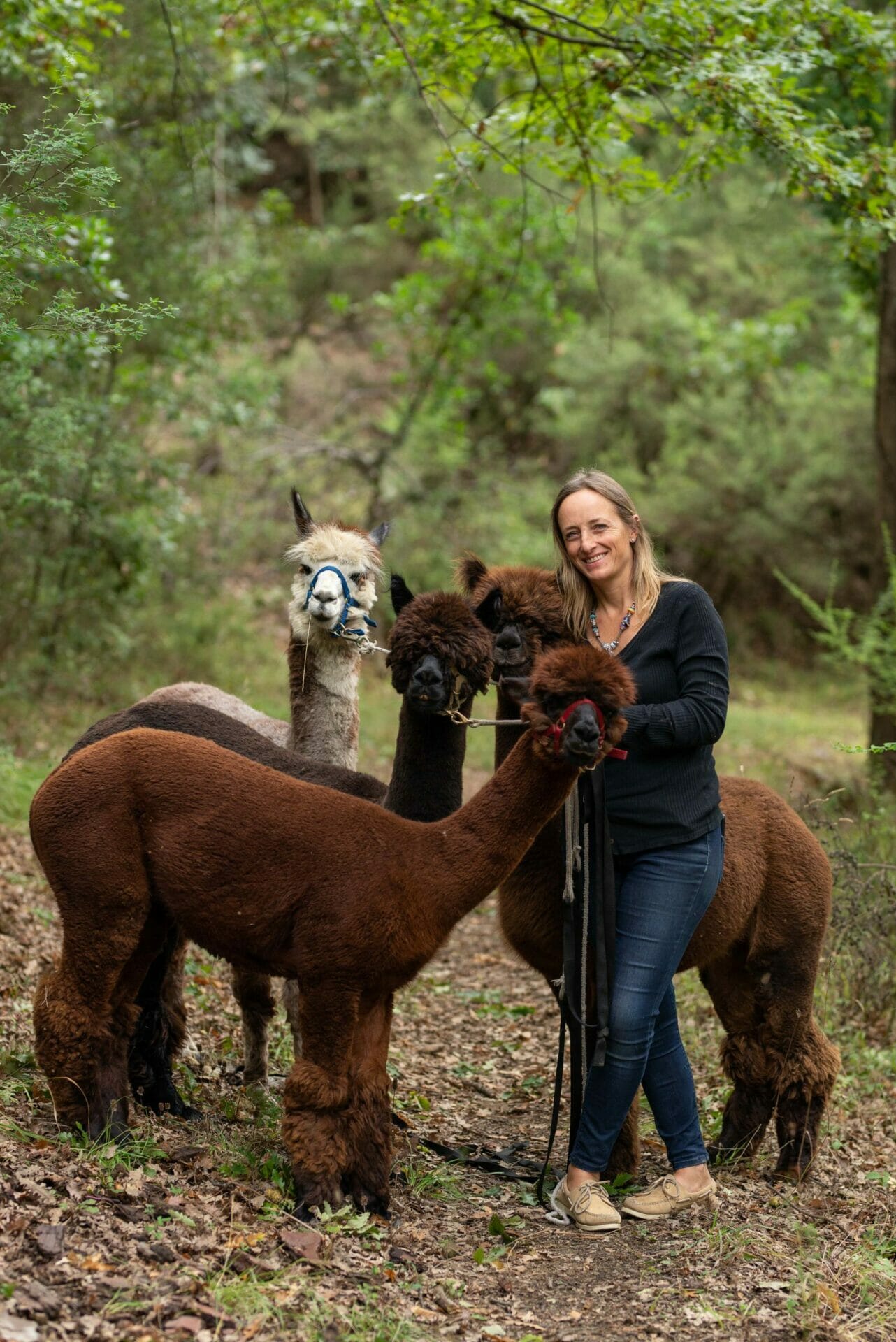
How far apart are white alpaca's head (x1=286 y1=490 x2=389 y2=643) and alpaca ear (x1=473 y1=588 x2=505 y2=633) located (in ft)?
3.38

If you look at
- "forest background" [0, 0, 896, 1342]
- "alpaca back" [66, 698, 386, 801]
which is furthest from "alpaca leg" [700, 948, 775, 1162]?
"alpaca back" [66, 698, 386, 801]

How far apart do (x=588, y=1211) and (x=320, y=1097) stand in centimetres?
102

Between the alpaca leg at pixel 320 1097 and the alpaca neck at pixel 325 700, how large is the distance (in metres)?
1.65

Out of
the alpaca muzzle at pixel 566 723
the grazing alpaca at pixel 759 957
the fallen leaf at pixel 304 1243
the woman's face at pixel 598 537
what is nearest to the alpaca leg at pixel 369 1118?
the fallen leaf at pixel 304 1243

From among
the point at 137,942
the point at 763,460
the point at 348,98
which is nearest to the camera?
the point at 137,942

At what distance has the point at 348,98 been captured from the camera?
2355cm

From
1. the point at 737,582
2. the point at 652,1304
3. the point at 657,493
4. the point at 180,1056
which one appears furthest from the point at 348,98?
the point at 652,1304

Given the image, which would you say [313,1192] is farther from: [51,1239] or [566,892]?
[566,892]

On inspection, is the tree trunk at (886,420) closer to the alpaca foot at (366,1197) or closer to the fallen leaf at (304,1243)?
the alpaca foot at (366,1197)

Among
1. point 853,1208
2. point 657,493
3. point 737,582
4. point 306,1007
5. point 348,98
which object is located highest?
point 348,98

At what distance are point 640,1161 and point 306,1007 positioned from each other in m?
1.87

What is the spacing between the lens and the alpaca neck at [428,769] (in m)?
4.25

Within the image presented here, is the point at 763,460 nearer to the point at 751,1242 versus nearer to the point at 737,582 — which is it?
Answer: the point at 737,582

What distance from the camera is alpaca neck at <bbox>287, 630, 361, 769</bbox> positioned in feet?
17.4
